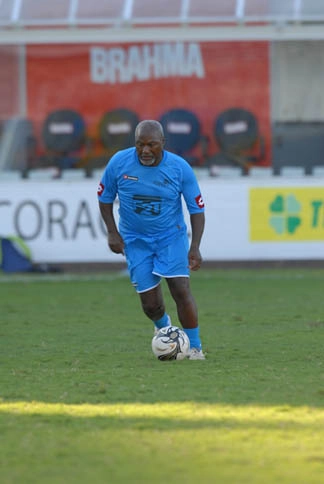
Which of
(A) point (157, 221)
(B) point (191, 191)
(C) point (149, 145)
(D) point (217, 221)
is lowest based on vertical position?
(D) point (217, 221)

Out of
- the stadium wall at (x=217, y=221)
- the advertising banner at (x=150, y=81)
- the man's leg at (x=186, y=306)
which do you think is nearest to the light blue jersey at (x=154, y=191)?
the man's leg at (x=186, y=306)

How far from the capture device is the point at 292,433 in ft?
22.2

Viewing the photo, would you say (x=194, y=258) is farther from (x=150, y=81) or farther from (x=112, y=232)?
(x=150, y=81)

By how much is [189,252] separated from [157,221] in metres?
0.37

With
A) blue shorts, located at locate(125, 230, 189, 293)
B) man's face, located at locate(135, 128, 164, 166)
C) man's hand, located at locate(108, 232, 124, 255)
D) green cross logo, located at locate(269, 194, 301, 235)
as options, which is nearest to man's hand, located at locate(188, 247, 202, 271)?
blue shorts, located at locate(125, 230, 189, 293)

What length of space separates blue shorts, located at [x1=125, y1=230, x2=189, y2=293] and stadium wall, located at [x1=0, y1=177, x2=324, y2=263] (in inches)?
342

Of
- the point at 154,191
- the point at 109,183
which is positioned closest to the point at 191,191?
the point at 154,191

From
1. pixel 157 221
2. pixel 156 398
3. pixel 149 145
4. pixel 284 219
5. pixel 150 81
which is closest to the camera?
pixel 156 398

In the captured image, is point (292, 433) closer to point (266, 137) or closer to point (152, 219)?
point (152, 219)

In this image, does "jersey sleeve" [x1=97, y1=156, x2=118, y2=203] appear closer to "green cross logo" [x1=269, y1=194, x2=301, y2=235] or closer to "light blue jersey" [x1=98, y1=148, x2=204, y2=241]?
"light blue jersey" [x1=98, y1=148, x2=204, y2=241]

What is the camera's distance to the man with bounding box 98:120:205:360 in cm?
982

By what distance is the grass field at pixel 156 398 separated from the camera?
6.04 metres

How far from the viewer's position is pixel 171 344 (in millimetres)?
9836

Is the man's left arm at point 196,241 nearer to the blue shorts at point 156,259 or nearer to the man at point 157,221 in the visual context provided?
the man at point 157,221
